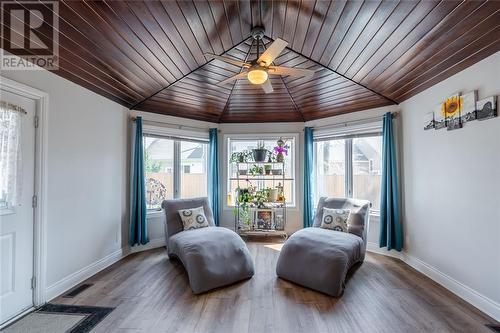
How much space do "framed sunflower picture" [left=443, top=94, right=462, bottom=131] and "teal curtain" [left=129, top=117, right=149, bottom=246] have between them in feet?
14.3

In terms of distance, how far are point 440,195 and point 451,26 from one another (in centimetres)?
196

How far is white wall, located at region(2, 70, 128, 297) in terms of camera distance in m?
2.62

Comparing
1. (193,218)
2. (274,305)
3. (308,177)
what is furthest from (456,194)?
(193,218)

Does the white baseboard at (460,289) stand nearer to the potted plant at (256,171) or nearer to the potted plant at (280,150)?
the potted plant at (280,150)

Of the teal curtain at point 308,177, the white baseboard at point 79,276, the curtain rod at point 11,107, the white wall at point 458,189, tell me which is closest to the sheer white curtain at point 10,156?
the curtain rod at point 11,107

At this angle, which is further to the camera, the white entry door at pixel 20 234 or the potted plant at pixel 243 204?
the potted plant at pixel 243 204

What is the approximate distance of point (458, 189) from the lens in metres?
2.72

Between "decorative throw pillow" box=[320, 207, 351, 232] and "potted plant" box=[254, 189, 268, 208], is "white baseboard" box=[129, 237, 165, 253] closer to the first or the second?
"potted plant" box=[254, 189, 268, 208]

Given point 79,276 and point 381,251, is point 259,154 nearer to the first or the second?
point 381,251

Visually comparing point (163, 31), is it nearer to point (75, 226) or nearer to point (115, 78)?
point (115, 78)

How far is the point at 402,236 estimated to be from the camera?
3.75m

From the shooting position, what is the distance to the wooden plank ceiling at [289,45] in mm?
2018

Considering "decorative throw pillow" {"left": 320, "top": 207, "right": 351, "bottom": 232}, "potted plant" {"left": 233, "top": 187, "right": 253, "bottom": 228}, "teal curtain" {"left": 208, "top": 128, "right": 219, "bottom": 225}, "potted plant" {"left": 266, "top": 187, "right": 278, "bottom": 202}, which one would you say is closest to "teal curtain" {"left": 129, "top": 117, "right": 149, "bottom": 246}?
"teal curtain" {"left": 208, "top": 128, "right": 219, "bottom": 225}

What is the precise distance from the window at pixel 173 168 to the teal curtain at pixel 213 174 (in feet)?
0.55
